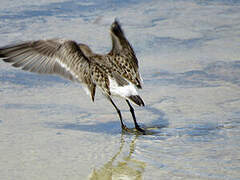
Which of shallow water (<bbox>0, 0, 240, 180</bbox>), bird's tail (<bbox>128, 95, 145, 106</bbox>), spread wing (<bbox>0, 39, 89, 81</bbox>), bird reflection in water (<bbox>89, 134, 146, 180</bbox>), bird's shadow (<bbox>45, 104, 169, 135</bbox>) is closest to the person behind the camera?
bird reflection in water (<bbox>89, 134, 146, 180</bbox>)

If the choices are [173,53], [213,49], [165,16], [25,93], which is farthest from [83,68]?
[165,16]

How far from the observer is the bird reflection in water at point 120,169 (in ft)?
13.9

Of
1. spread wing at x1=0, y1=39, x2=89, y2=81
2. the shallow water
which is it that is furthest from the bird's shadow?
spread wing at x1=0, y1=39, x2=89, y2=81

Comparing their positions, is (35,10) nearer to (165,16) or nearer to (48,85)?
(165,16)

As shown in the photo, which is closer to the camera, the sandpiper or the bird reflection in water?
the bird reflection in water

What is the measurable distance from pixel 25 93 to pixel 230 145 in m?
2.91

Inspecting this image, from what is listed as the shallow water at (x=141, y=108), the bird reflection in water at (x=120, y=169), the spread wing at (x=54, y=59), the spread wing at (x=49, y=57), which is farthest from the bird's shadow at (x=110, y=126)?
the bird reflection in water at (x=120, y=169)

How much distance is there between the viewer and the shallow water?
4457mm

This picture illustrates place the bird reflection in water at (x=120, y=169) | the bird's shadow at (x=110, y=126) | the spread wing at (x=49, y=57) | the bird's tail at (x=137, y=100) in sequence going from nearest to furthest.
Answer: the bird reflection in water at (x=120, y=169) < the bird's tail at (x=137, y=100) < the bird's shadow at (x=110, y=126) < the spread wing at (x=49, y=57)

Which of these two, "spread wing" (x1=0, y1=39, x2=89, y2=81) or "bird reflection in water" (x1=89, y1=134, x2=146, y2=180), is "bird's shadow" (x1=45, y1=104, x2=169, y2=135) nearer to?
"spread wing" (x1=0, y1=39, x2=89, y2=81)

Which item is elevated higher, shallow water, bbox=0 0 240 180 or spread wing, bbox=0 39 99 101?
spread wing, bbox=0 39 99 101

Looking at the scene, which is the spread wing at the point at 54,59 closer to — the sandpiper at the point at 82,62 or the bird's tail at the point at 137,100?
the sandpiper at the point at 82,62

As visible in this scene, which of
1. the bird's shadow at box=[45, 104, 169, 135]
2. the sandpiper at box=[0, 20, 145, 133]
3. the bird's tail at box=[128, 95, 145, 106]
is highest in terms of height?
the sandpiper at box=[0, 20, 145, 133]

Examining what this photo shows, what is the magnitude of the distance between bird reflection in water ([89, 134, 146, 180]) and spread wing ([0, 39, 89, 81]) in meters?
1.36
